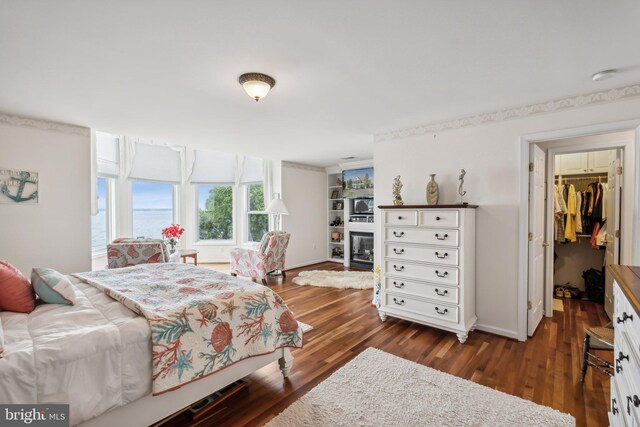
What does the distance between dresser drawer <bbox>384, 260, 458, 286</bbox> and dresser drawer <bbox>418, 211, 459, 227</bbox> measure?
1.45ft

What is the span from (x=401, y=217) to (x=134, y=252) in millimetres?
3554

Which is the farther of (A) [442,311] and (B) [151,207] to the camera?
(B) [151,207]

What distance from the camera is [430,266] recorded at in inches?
120

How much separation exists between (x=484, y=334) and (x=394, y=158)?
226cm

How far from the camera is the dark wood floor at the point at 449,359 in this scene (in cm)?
194

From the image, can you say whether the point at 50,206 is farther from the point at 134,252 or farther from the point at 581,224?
the point at 581,224

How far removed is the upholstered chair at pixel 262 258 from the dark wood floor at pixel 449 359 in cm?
141

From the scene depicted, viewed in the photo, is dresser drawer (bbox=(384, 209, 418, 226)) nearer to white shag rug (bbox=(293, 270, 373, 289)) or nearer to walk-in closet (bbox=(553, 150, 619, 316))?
white shag rug (bbox=(293, 270, 373, 289))

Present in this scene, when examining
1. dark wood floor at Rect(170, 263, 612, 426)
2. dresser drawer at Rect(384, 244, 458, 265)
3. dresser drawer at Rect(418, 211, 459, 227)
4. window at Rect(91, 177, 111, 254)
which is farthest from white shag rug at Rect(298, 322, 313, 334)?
window at Rect(91, 177, 111, 254)

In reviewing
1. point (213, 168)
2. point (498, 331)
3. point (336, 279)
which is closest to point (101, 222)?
point (213, 168)

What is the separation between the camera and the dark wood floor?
6.37ft

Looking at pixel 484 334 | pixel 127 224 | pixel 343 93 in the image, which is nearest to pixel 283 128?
pixel 343 93

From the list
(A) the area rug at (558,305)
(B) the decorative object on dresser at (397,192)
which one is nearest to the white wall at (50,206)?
(B) the decorative object on dresser at (397,192)

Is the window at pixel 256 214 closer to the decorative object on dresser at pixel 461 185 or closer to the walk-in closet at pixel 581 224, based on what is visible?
the decorative object on dresser at pixel 461 185
